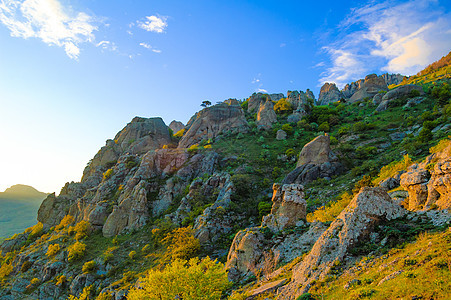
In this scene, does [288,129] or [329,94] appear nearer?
[288,129]

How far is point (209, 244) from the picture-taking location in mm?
38906

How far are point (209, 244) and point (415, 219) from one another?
2900 cm

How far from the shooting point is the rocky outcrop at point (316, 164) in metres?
48.0

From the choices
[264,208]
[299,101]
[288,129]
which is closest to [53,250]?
[264,208]

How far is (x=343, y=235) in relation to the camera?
17156 mm

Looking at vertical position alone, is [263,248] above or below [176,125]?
below

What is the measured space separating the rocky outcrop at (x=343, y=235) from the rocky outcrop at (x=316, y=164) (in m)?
29.5

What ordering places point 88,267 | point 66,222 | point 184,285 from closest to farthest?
point 184,285, point 88,267, point 66,222

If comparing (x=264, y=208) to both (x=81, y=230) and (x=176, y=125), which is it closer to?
(x=81, y=230)

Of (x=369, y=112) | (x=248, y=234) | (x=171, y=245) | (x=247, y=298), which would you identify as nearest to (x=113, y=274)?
(x=171, y=245)

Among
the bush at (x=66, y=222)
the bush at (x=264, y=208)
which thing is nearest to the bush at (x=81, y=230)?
the bush at (x=66, y=222)

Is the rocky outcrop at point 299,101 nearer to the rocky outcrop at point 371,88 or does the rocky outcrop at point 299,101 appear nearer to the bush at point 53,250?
the rocky outcrop at point 371,88

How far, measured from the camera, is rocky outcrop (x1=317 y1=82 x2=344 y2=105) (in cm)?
13988

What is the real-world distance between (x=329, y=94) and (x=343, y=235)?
143962mm
